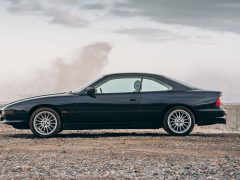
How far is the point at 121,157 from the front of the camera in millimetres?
10453

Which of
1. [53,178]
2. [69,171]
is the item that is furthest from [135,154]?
[53,178]

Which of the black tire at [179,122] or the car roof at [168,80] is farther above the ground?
the car roof at [168,80]

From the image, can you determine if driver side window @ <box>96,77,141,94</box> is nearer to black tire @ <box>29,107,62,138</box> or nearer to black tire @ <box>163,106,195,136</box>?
black tire @ <box>163,106,195,136</box>

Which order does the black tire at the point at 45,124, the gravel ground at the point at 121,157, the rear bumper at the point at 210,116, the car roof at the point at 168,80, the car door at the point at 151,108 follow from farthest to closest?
the car roof at the point at 168,80 < the rear bumper at the point at 210,116 < the car door at the point at 151,108 < the black tire at the point at 45,124 < the gravel ground at the point at 121,157

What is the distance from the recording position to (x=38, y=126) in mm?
14406

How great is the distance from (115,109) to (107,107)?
192mm

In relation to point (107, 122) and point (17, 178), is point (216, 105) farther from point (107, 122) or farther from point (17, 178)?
point (17, 178)

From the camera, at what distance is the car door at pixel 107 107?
14398 mm

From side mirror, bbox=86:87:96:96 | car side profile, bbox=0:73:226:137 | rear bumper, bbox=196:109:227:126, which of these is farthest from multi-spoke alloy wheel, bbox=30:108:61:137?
rear bumper, bbox=196:109:227:126

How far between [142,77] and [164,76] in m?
0.56

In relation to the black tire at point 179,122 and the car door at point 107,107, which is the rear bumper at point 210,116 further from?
the car door at point 107,107

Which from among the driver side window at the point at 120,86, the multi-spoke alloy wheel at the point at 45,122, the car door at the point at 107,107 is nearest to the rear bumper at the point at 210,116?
the car door at the point at 107,107

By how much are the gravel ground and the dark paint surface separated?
1.20ft

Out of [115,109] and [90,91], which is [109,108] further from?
[90,91]
